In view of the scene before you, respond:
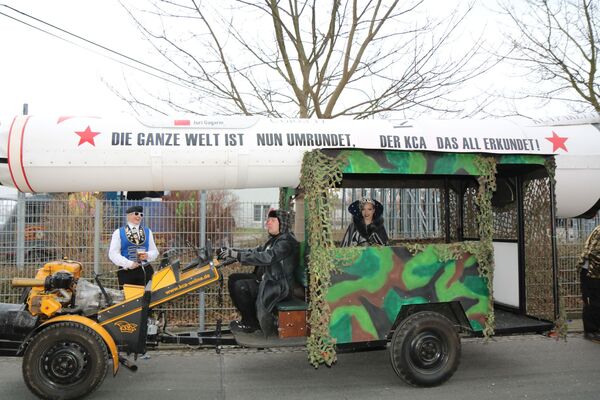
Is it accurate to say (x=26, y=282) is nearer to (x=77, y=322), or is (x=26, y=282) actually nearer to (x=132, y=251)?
(x=77, y=322)

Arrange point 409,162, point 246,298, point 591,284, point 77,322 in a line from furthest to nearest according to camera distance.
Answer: point 591,284
point 246,298
point 409,162
point 77,322

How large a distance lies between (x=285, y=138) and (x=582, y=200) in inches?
139

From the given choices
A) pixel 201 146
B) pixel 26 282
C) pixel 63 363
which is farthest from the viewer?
pixel 201 146

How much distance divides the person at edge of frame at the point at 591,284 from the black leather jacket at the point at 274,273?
4079 millimetres

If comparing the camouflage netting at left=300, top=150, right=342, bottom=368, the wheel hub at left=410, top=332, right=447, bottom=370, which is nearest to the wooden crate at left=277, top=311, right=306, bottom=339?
the camouflage netting at left=300, top=150, right=342, bottom=368

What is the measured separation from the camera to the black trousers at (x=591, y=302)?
22.1 ft

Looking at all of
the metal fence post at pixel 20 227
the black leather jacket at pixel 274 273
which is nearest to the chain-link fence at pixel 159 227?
the metal fence post at pixel 20 227

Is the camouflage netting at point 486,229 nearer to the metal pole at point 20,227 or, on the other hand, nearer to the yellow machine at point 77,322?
the yellow machine at point 77,322

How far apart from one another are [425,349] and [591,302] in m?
3.26

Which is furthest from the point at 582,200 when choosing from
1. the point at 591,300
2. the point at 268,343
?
the point at 268,343

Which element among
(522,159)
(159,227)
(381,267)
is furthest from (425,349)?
(159,227)

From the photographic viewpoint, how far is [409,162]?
5074mm

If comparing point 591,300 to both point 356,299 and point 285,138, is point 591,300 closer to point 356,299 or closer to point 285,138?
point 356,299

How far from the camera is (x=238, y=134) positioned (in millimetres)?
4992
